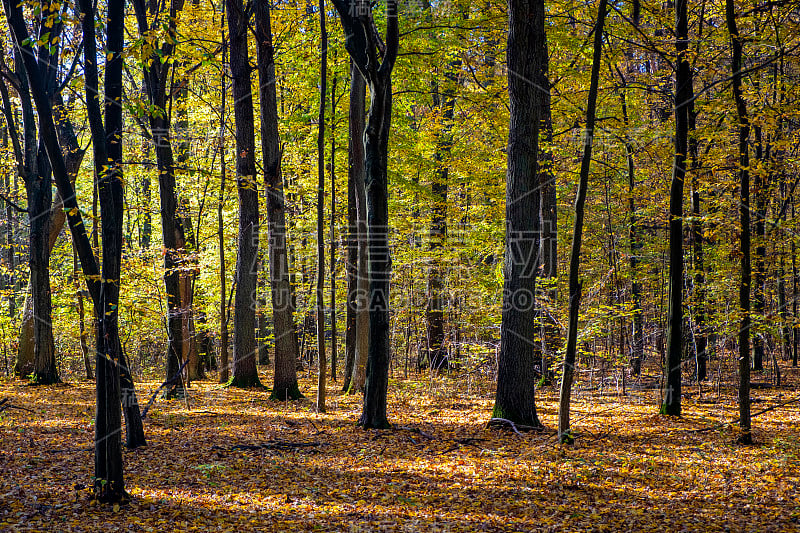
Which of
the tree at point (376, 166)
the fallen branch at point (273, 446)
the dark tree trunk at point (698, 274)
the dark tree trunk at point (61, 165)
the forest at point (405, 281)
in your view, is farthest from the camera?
the dark tree trunk at point (698, 274)

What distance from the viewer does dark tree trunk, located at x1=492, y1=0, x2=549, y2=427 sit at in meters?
7.97

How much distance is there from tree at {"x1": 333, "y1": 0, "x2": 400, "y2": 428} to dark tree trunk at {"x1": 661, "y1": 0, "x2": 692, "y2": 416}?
4802 mm

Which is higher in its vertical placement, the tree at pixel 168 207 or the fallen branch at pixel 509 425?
the tree at pixel 168 207

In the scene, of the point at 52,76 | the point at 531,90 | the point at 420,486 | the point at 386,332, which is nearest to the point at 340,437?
the point at 386,332

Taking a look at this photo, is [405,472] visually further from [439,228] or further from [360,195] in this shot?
[439,228]

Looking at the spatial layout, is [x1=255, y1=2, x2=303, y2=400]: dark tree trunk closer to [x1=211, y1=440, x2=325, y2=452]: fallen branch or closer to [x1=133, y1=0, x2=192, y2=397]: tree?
[x1=133, y1=0, x2=192, y2=397]: tree

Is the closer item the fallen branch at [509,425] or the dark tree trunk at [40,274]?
the fallen branch at [509,425]

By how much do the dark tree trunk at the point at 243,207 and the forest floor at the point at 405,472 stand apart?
2.37m

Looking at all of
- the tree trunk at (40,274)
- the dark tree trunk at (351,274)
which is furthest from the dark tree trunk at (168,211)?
the dark tree trunk at (351,274)

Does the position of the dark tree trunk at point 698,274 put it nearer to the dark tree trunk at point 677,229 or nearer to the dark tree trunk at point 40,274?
the dark tree trunk at point 677,229

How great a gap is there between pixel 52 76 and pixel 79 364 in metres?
14.0

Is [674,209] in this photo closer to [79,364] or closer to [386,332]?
[386,332]

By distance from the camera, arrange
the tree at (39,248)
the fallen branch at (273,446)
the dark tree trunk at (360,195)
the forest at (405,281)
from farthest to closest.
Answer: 1. the tree at (39,248)
2. the dark tree trunk at (360,195)
3. the fallen branch at (273,446)
4. the forest at (405,281)

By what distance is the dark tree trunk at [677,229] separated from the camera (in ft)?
29.6
